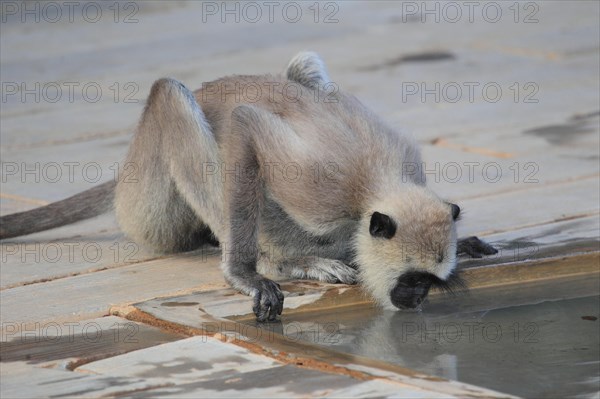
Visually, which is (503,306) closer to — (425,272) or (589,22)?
(425,272)

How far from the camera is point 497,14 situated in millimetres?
14062

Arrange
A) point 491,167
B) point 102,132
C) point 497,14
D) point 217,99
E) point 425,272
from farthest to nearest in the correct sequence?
point 497,14, point 102,132, point 491,167, point 217,99, point 425,272

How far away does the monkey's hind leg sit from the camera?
6.11 meters

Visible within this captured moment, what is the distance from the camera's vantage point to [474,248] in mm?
6141

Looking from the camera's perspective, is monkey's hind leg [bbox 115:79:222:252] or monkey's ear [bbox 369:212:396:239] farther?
monkey's hind leg [bbox 115:79:222:252]

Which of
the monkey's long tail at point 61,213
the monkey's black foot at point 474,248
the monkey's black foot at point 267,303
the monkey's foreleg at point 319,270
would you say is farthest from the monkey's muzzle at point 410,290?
the monkey's long tail at point 61,213

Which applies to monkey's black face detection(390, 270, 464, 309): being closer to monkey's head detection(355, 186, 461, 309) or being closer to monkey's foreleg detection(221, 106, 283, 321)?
monkey's head detection(355, 186, 461, 309)

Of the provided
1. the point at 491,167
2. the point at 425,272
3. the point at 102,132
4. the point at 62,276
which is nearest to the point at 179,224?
the point at 62,276

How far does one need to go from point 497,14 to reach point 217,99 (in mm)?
8314

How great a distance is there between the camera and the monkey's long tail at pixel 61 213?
6.70 metres

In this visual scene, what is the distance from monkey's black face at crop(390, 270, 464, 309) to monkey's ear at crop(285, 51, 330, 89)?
1616 millimetres

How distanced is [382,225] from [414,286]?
332 mm

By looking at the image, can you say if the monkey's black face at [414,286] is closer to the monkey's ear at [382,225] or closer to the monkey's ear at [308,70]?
the monkey's ear at [382,225]

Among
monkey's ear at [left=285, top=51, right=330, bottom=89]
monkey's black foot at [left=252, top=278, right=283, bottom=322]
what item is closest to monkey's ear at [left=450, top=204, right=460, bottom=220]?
monkey's black foot at [left=252, top=278, right=283, bottom=322]
